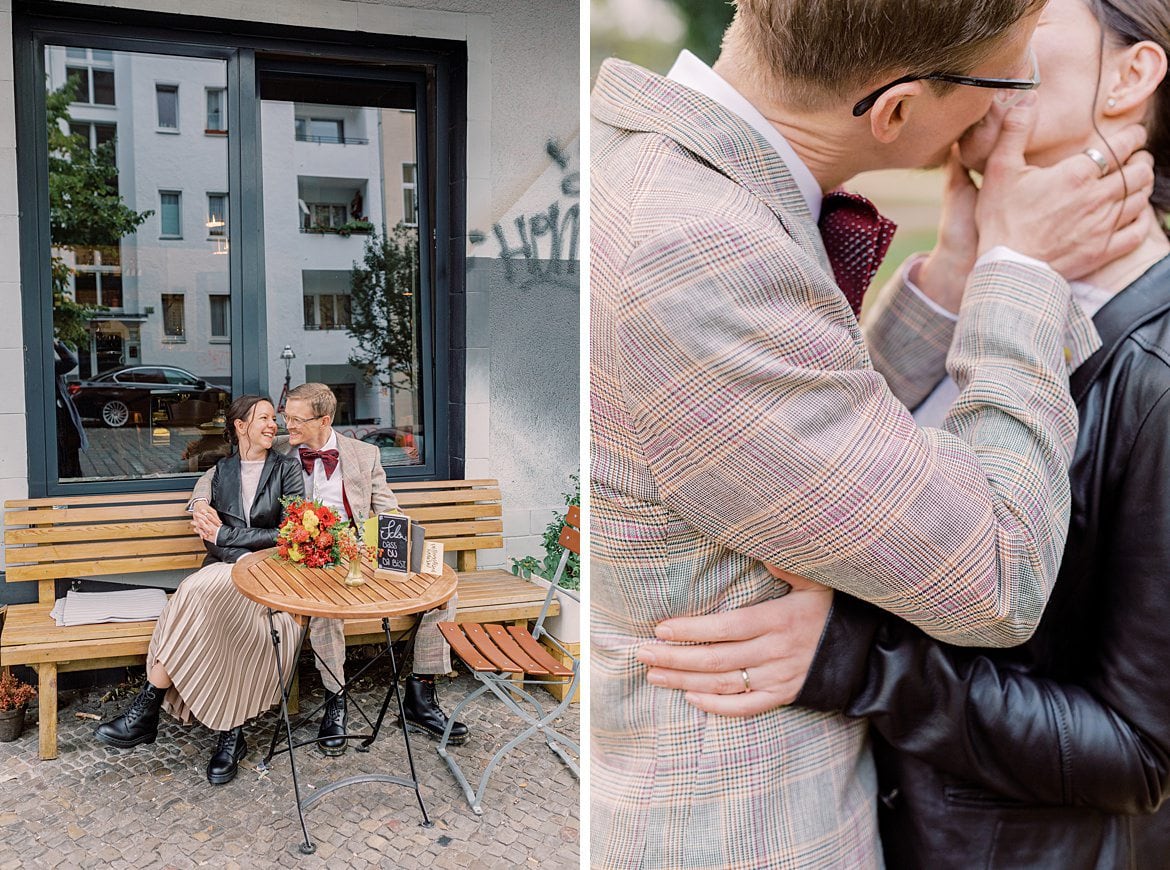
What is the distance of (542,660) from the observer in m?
3.28

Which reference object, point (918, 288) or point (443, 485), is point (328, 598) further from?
point (918, 288)

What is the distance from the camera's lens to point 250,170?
14.2 feet

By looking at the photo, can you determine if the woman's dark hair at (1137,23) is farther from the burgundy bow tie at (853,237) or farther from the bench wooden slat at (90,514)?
the bench wooden slat at (90,514)

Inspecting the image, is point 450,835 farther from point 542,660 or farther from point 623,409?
point 623,409

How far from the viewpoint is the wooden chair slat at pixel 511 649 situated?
3.17m

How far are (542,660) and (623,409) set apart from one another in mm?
2459

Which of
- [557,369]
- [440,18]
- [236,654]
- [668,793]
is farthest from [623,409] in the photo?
[440,18]

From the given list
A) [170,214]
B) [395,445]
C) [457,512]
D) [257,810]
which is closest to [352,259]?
[170,214]

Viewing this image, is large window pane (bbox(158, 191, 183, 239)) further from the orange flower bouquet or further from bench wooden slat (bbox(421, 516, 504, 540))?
bench wooden slat (bbox(421, 516, 504, 540))

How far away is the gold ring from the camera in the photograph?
978 mm

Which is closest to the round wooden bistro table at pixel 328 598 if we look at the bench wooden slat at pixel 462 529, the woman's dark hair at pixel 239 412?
the woman's dark hair at pixel 239 412

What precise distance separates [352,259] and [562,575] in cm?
185

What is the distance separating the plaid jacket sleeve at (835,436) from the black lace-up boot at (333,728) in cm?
307

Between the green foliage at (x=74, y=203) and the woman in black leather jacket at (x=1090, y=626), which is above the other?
the green foliage at (x=74, y=203)
